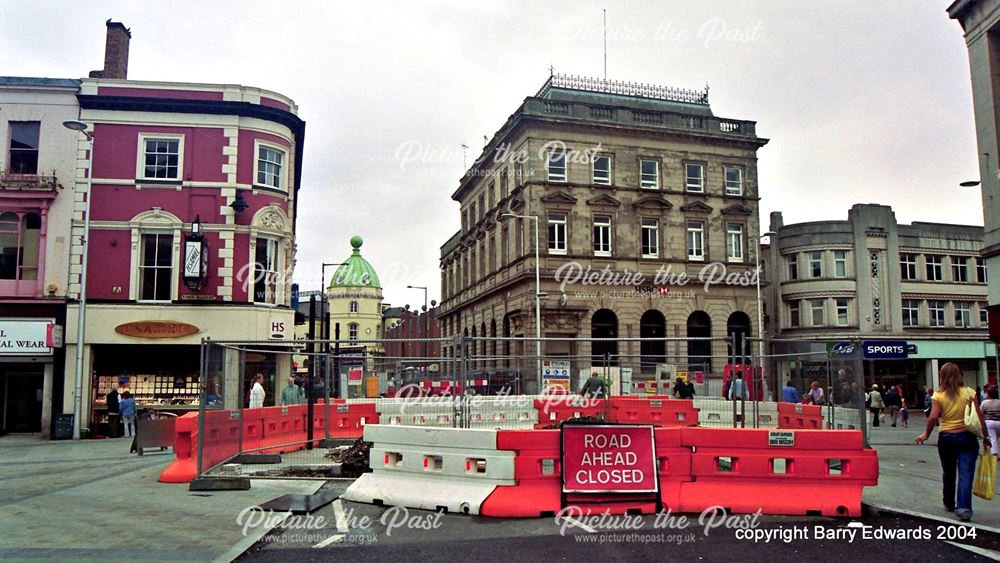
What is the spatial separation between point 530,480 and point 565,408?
8.24 m

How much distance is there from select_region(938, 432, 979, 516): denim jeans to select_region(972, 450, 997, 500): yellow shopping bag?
0.08 metres

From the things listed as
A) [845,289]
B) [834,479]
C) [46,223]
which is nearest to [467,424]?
[834,479]

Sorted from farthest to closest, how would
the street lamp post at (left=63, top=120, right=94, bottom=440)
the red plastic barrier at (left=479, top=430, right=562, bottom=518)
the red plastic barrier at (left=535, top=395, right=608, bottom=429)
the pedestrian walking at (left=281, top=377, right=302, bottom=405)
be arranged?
the street lamp post at (left=63, top=120, right=94, bottom=440) < the red plastic barrier at (left=535, top=395, right=608, bottom=429) < the pedestrian walking at (left=281, top=377, right=302, bottom=405) < the red plastic barrier at (left=479, top=430, right=562, bottom=518)

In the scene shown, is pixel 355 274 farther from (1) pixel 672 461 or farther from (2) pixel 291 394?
(1) pixel 672 461

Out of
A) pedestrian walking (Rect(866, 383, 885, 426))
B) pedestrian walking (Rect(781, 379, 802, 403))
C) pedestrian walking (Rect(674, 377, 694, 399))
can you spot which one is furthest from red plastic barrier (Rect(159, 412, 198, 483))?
pedestrian walking (Rect(866, 383, 885, 426))

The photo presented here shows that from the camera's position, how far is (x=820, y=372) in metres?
14.1

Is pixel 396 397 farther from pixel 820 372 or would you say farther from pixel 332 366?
pixel 820 372

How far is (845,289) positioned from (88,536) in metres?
50.1

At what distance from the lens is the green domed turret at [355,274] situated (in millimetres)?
117062

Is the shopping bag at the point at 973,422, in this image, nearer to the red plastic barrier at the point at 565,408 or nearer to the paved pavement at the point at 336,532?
the paved pavement at the point at 336,532

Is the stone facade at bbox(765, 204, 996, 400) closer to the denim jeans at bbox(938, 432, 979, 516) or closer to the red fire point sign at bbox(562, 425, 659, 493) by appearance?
the denim jeans at bbox(938, 432, 979, 516)

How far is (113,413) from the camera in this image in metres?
24.2

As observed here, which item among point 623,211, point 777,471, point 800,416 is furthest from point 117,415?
point 623,211

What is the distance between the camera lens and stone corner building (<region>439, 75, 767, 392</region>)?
45000 millimetres
